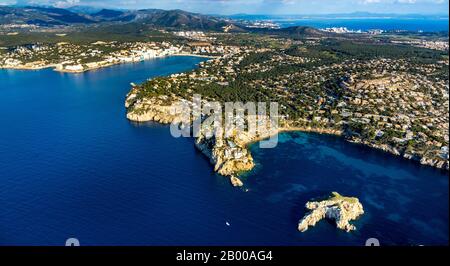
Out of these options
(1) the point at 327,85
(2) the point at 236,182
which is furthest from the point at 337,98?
A: (2) the point at 236,182

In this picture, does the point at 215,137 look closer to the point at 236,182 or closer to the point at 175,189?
the point at 236,182

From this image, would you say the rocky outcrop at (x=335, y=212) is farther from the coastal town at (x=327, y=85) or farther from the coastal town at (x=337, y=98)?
the coastal town at (x=327, y=85)

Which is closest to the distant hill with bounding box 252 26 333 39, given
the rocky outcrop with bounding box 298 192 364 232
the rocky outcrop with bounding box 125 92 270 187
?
the rocky outcrop with bounding box 125 92 270 187

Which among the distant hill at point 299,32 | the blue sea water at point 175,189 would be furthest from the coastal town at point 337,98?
the distant hill at point 299,32

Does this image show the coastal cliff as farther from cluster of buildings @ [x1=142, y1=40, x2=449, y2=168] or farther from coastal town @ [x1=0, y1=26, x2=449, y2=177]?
cluster of buildings @ [x1=142, y1=40, x2=449, y2=168]

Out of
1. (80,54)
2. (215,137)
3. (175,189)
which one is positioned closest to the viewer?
(175,189)

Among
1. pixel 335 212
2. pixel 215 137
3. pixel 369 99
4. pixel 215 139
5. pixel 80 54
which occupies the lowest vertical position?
pixel 335 212
